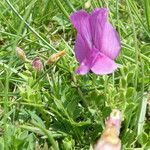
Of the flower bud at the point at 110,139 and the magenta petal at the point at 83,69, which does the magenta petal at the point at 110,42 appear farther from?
the flower bud at the point at 110,139

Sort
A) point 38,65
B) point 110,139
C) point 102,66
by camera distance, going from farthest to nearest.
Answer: point 38,65
point 102,66
point 110,139

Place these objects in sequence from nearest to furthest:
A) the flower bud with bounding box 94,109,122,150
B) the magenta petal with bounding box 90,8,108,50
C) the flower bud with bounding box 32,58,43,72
→ 1. the flower bud with bounding box 94,109,122,150
2. the magenta petal with bounding box 90,8,108,50
3. the flower bud with bounding box 32,58,43,72

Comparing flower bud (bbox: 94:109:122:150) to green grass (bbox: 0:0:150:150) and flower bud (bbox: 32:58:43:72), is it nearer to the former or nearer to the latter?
green grass (bbox: 0:0:150:150)

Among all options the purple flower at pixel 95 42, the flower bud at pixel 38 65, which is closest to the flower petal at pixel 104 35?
the purple flower at pixel 95 42

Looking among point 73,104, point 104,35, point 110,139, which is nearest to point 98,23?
point 104,35

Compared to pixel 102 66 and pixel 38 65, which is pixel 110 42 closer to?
pixel 102 66

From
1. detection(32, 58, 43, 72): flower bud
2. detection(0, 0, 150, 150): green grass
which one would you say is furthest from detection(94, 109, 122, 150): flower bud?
detection(32, 58, 43, 72): flower bud

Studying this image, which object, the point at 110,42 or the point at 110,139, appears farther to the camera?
the point at 110,42

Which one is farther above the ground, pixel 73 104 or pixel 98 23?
pixel 98 23
